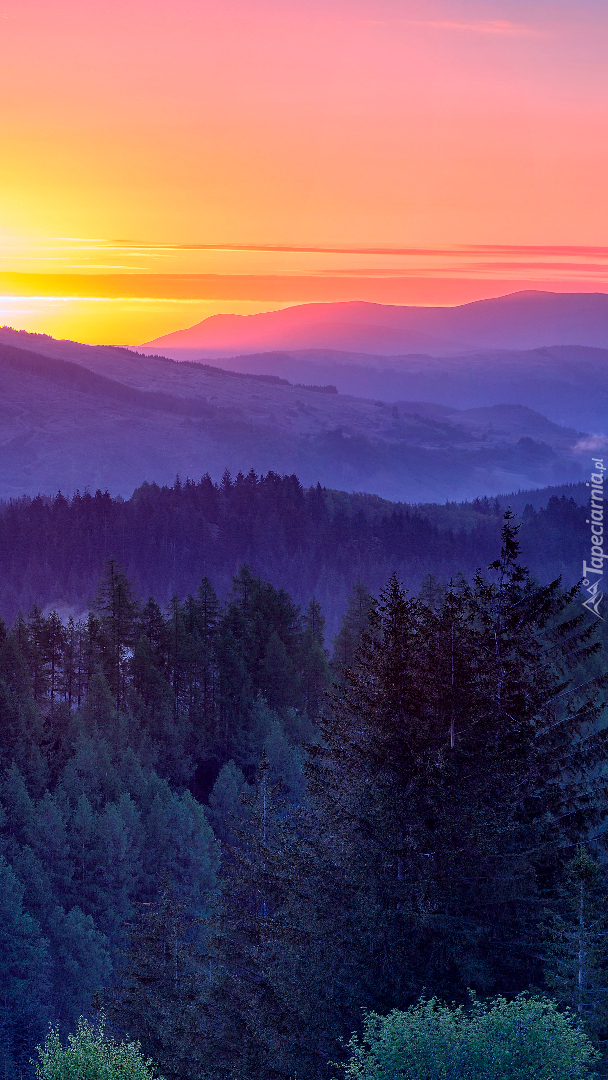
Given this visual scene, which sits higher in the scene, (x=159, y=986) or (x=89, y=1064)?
(x=89, y=1064)

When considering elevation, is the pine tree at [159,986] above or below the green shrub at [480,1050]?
below

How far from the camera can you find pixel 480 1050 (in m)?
16.4

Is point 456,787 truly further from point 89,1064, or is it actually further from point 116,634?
point 116,634

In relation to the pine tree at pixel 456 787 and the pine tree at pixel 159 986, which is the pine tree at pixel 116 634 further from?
the pine tree at pixel 456 787

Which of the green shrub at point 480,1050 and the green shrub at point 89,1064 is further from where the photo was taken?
the green shrub at point 89,1064

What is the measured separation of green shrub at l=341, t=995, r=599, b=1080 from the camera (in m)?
16.2

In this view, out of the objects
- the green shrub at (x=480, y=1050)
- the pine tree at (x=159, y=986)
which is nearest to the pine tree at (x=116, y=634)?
the pine tree at (x=159, y=986)

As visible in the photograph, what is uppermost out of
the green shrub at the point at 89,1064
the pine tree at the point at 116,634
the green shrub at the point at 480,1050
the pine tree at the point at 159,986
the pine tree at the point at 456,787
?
the pine tree at the point at 116,634

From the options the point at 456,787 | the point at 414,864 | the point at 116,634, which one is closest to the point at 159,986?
the point at 414,864

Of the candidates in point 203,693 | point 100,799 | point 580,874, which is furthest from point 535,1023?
point 203,693

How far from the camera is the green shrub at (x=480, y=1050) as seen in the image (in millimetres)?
16156

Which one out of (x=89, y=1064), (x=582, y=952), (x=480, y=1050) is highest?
(x=582, y=952)

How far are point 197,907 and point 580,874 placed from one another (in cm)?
3576

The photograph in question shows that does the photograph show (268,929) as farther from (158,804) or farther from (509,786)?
(158,804)
